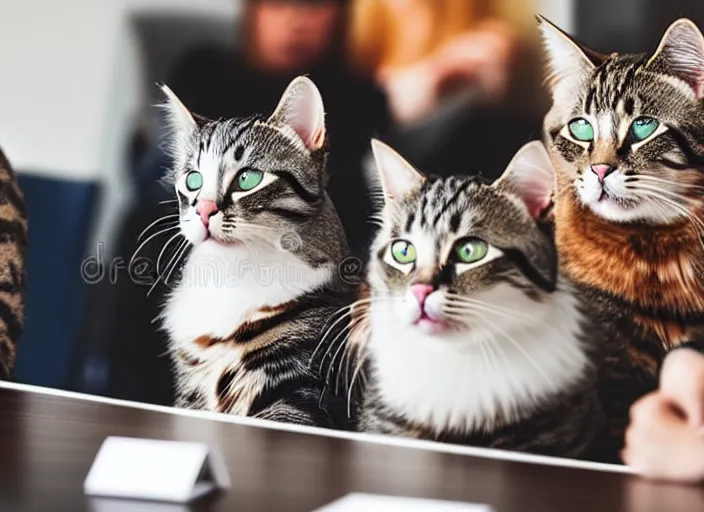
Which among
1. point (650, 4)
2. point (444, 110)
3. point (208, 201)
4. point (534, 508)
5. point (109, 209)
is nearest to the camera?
point (534, 508)

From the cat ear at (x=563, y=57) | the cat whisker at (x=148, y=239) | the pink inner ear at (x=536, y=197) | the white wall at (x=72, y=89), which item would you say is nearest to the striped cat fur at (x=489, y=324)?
the pink inner ear at (x=536, y=197)

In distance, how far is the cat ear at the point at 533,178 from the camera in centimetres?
136

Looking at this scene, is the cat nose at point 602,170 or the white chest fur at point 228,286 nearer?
the cat nose at point 602,170

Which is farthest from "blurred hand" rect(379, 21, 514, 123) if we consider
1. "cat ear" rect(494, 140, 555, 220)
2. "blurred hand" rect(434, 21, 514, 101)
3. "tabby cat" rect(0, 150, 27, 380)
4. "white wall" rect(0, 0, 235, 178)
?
"tabby cat" rect(0, 150, 27, 380)

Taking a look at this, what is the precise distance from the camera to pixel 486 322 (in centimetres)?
137

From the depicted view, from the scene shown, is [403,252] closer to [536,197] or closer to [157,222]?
[536,197]

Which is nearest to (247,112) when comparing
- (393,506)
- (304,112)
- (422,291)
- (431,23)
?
(304,112)

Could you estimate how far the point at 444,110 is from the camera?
1429mm

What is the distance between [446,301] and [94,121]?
820 millimetres

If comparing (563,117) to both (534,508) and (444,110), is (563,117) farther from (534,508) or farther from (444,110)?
(534,508)

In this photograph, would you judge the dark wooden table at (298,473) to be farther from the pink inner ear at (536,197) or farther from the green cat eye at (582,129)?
the green cat eye at (582,129)

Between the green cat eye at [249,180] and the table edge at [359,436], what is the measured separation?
0.40 metres

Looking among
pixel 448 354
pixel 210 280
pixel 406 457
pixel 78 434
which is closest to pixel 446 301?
pixel 448 354

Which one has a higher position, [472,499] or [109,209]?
[109,209]
